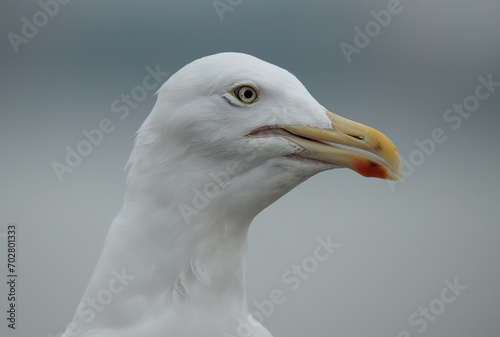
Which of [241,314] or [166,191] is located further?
[241,314]

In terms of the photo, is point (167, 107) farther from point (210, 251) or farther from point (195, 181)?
point (210, 251)

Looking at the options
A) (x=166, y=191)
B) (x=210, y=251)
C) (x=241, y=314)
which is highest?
(x=166, y=191)

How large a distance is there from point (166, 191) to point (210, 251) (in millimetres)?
267

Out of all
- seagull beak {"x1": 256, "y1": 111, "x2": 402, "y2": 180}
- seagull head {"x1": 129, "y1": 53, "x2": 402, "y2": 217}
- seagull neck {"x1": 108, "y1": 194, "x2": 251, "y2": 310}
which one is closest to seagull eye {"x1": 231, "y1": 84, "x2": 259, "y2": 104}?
seagull head {"x1": 129, "y1": 53, "x2": 402, "y2": 217}

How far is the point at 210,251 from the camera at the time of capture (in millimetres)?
2047

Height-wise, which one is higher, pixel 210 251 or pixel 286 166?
pixel 286 166

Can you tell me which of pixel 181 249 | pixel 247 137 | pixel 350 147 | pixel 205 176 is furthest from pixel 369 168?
pixel 181 249

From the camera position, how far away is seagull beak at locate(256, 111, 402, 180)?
200 cm

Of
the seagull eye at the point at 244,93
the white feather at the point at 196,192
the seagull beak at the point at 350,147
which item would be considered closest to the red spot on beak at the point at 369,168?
the seagull beak at the point at 350,147

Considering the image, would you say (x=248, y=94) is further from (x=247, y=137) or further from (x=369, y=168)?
(x=369, y=168)

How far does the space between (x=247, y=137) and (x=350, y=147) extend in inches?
14.7

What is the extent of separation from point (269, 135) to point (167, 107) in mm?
374

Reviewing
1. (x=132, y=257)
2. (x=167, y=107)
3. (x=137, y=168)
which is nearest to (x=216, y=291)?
(x=132, y=257)

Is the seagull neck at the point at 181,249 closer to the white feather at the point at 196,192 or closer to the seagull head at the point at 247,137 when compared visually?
the white feather at the point at 196,192
